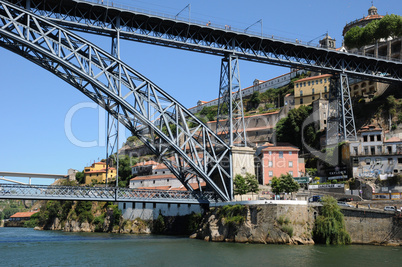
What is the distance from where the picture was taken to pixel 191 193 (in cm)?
4369

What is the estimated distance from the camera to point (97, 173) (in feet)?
317

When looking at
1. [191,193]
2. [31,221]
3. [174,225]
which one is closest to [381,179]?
[191,193]

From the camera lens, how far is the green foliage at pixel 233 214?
3831 cm

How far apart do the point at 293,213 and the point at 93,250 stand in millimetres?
16520

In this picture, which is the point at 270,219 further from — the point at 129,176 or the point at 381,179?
the point at 129,176

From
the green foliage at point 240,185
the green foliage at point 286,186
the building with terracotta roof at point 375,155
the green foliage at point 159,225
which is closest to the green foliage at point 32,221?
the green foliage at point 159,225

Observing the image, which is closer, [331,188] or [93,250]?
[93,250]

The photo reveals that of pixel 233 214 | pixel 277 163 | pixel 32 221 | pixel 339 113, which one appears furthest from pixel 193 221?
pixel 32 221

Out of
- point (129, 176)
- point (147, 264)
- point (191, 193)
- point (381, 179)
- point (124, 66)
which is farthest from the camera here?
point (129, 176)

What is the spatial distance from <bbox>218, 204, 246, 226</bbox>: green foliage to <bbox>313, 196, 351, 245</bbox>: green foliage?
20.4 ft

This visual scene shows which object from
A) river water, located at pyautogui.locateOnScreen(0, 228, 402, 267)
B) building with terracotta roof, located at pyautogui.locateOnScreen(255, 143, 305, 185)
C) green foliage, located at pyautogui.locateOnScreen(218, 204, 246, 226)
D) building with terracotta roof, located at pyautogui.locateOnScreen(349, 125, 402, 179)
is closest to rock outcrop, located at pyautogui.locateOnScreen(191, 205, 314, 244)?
green foliage, located at pyautogui.locateOnScreen(218, 204, 246, 226)

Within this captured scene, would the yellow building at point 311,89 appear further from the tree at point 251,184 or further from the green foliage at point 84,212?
the tree at point 251,184

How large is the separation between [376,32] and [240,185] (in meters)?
45.6

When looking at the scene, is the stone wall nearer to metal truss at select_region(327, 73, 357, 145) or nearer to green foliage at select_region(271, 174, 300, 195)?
green foliage at select_region(271, 174, 300, 195)
